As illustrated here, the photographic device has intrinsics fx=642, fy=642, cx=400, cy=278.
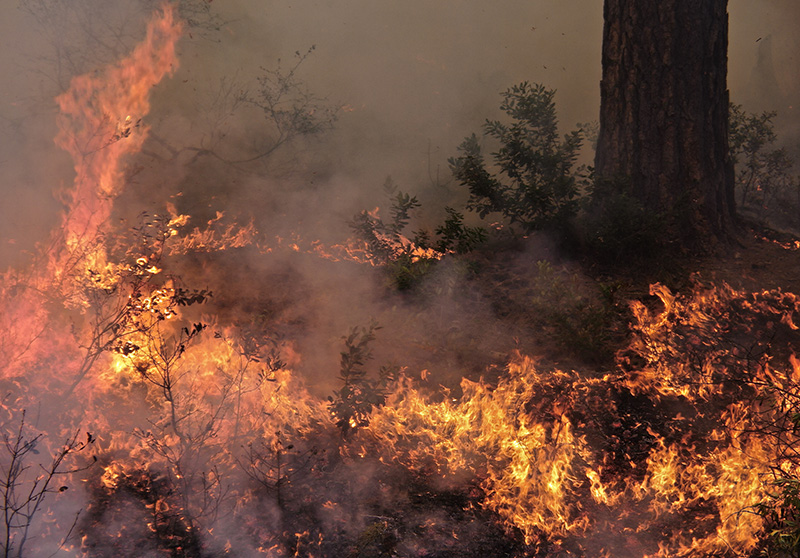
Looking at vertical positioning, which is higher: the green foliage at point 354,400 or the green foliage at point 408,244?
the green foliage at point 408,244

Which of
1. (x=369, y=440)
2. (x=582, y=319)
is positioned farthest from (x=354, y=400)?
(x=582, y=319)

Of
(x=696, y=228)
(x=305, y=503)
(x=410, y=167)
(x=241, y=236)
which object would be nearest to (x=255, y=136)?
(x=410, y=167)

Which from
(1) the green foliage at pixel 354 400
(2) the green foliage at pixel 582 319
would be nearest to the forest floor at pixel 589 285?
(2) the green foliage at pixel 582 319

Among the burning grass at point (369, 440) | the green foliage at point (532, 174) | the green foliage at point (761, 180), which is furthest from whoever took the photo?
the green foliage at point (761, 180)

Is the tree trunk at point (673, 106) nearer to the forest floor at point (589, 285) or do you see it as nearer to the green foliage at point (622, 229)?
the green foliage at point (622, 229)

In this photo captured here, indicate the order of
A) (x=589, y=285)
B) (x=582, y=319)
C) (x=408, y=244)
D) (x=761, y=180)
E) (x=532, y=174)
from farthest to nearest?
(x=761, y=180) < (x=532, y=174) < (x=408, y=244) < (x=589, y=285) < (x=582, y=319)

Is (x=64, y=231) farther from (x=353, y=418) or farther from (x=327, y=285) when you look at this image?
(x=353, y=418)

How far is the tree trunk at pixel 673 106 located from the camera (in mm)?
6102

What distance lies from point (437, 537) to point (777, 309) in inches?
140

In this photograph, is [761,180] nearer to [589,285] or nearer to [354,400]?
[589,285]

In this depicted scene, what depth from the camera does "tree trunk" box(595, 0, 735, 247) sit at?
6.10 meters

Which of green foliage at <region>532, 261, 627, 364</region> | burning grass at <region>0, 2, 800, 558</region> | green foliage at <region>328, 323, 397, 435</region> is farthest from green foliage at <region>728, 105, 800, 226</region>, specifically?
green foliage at <region>328, 323, 397, 435</region>

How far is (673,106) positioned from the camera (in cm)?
614

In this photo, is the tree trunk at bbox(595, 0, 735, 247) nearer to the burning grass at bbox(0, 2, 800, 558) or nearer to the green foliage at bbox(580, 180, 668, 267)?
the green foliage at bbox(580, 180, 668, 267)
